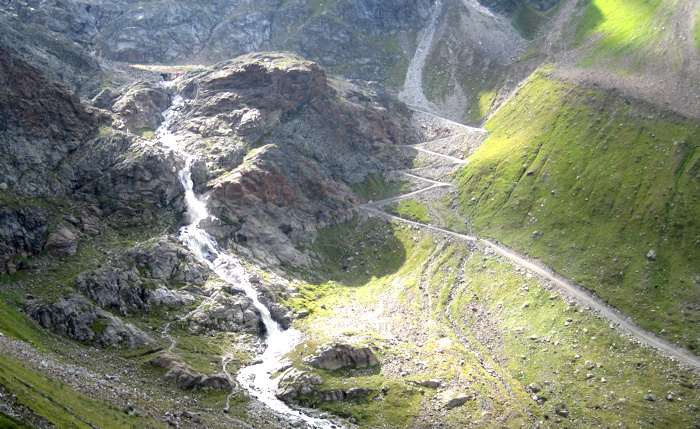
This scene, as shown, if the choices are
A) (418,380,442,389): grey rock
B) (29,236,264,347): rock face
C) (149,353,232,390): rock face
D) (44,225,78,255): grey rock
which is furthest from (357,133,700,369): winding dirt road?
(44,225,78,255): grey rock

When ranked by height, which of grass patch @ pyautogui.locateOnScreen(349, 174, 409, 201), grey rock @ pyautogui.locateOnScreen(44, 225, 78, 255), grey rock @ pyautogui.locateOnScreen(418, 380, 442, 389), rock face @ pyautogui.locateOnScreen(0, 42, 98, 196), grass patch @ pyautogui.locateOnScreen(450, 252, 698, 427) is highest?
rock face @ pyautogui.locateOnScreen(0, 42, 98, 196)

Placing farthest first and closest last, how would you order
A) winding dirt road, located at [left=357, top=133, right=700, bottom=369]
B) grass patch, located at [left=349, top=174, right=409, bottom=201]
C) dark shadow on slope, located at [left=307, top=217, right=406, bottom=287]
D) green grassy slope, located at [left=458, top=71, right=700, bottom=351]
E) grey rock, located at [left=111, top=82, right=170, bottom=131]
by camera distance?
grass patch, located at [left=349, top=174, right=409, bottom=201]
grey rock, located at [left=111, top=82, right=170, bottom=131]
dark shadow on slope, located at [left=307, top=217, right=406, bottom=287]
green grassy slope, located at [left=458, top=71, right=700, bottom=351]
winding dirt road, located at [left=357, top=133, right=700, bottom=369]

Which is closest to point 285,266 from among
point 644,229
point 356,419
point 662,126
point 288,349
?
point 288,349

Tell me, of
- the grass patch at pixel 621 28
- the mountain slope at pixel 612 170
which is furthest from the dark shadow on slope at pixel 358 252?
the grass patch at pixel 621 28

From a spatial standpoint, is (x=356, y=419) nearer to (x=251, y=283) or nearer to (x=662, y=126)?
(x=251, y=283)

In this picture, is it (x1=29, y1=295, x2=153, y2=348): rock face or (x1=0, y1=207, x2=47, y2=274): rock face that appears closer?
(x1=29, y1=295, x2=153, y2=348): rock face

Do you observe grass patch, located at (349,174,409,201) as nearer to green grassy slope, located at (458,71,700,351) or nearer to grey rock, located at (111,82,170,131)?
green grassy slope, located at (458,71,700,351)

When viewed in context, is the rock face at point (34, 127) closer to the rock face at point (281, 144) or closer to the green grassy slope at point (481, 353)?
the rock face at point (281, 144)

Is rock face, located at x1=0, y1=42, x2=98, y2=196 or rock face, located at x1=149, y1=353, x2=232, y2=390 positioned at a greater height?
rock face, located at x1=0, y1=42, x2=98, y2=196
